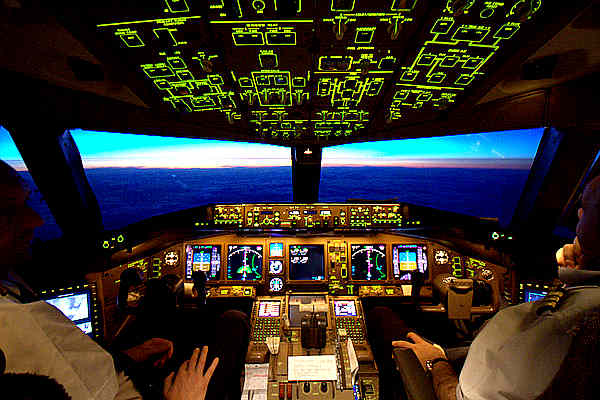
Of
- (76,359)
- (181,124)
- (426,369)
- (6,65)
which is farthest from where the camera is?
(181,124)

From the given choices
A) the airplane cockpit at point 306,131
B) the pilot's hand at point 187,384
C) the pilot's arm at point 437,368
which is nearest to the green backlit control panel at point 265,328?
the airplane cockpit at point 306,131

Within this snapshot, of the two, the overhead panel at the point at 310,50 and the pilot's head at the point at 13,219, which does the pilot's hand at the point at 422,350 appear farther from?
the pilot's head at the point at 13,219

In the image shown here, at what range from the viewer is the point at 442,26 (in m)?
1.14

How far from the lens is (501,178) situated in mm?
15539

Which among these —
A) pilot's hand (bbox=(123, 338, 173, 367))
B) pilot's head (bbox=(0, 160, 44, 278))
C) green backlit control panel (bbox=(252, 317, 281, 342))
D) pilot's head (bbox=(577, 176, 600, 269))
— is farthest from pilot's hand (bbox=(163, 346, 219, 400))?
pilot's head (bbox=(577, 176, 600, 269))

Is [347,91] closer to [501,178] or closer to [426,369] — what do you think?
[426,369]

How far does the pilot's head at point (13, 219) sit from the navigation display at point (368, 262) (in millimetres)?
2629

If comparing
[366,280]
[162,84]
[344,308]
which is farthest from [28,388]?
[366,280]

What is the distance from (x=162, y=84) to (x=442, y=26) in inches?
61.1

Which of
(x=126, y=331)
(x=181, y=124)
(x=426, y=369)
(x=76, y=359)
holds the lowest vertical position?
(x=126, y=331)

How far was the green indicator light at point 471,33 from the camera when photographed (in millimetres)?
1169

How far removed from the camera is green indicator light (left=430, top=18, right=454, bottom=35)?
1.10m

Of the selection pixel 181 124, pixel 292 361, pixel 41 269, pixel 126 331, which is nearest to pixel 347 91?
pixel 181 124

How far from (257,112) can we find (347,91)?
84 centimetres
